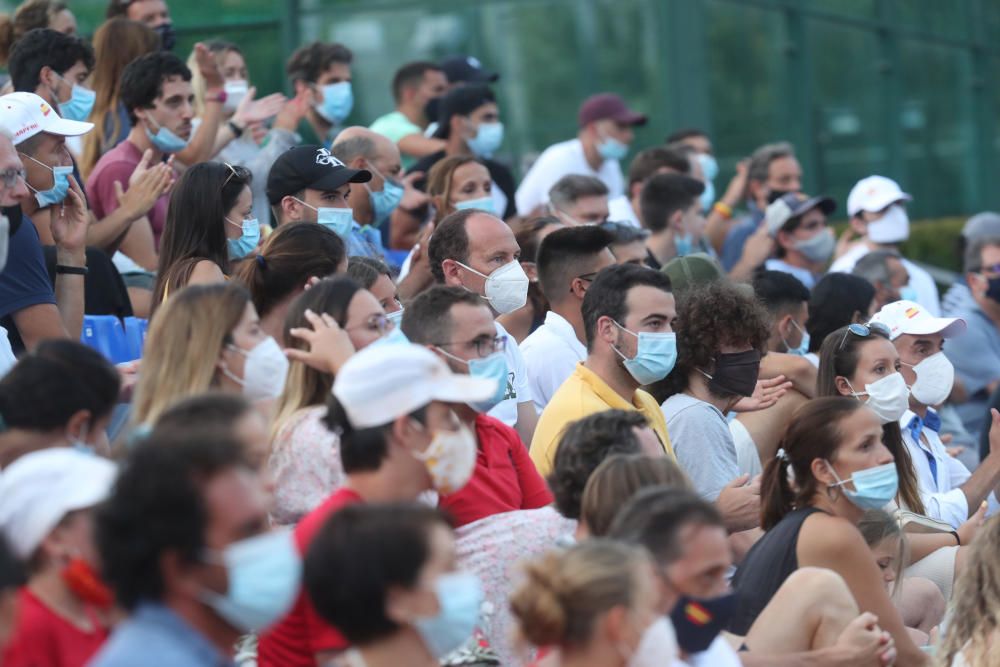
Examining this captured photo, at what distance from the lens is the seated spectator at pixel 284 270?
625cm

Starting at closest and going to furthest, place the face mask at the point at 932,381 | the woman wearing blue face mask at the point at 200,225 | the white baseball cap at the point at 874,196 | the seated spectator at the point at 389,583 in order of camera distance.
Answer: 1. the seated spectator at the point at 389,583
2. the woman wearing blue face mask at the point at 200,225
3. the face mask at the point at 932,381
4. the white baseball cap at the point at 874,196

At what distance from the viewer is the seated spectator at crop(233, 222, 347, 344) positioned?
246 inches

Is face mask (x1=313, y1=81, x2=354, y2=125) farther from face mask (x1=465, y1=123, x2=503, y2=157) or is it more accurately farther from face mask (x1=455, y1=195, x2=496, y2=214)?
face mask (x1=455, y1=195, x2=496, y2=214)

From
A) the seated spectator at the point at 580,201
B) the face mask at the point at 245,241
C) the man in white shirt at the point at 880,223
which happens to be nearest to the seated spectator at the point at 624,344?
the face mask at the point at 245,241

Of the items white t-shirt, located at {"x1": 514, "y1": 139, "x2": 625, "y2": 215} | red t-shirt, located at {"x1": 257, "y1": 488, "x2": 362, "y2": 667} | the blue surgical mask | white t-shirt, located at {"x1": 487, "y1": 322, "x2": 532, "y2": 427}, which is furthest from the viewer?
white t-shirt, located at {"x1": 514, "y1": 139, "x2": 625, "y2": 215}

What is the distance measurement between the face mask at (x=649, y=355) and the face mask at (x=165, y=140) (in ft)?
9.61

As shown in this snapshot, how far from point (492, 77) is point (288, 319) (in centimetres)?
692

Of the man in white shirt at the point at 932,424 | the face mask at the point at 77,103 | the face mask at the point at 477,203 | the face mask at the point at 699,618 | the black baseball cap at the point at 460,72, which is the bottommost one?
the man in white shirt at the point at 932,424

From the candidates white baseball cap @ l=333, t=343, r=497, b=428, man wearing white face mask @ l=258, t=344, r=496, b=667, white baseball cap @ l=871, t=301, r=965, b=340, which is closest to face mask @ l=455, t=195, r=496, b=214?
white baseball cap @ l=871, t=301, r=965, b=340

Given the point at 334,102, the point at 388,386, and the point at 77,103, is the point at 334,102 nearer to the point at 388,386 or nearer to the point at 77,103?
the point at 77,103

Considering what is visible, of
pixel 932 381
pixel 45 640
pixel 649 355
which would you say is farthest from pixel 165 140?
pixel 45 640

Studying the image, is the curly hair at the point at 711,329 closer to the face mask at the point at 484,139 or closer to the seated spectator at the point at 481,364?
the seated spectator at the point at 481,364

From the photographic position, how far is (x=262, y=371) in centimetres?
501

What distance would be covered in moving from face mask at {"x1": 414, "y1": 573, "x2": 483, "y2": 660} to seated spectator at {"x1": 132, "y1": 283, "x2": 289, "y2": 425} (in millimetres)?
1232
